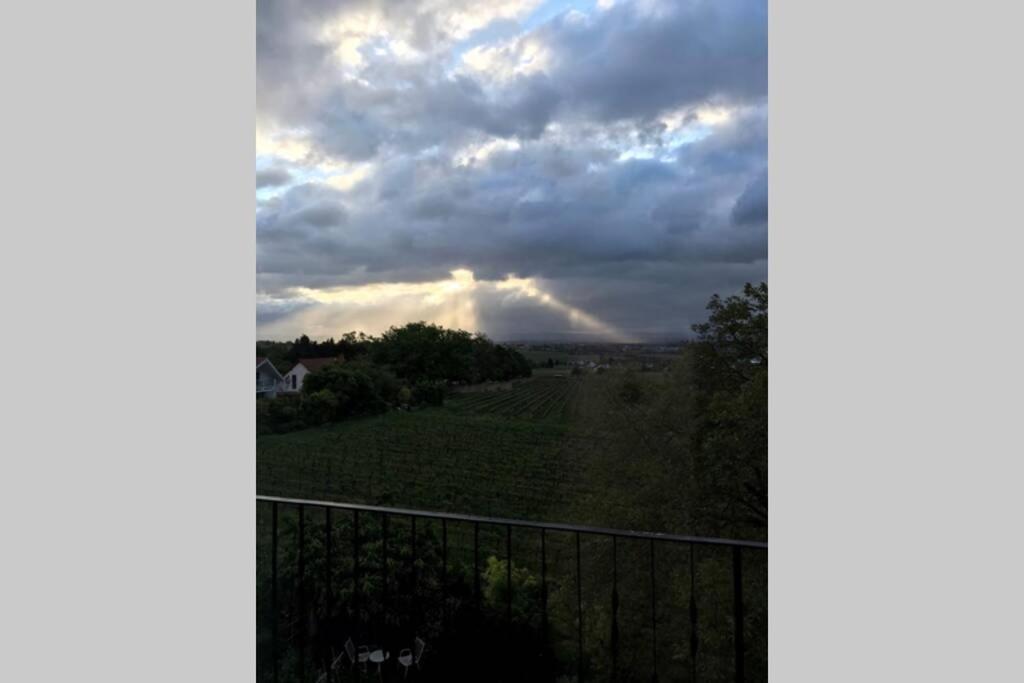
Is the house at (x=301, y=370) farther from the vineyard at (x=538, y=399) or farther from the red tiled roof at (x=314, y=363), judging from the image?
the vineyard at (x=538, y=399)

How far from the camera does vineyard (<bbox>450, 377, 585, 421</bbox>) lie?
8.96 ft

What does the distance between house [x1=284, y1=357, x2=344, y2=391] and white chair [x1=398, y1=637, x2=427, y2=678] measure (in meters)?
1.25

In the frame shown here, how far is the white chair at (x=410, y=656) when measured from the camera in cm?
285

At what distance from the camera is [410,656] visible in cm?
287

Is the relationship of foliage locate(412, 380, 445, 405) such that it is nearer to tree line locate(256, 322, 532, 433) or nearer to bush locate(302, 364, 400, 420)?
tree line locate(256, 322, 532, 433)

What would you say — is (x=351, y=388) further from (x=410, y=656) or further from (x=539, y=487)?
(x=410, y=656)

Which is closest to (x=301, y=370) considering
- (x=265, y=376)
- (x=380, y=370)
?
(x=265, y=376)

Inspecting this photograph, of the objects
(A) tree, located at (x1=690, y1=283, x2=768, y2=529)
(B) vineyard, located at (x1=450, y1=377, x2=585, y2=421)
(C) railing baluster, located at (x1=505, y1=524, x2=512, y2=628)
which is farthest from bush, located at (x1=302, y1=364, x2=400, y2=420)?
(A) tree, located at (x1=690, y1=283, x2=768, y2=529)

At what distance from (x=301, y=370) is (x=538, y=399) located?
3.75 ft

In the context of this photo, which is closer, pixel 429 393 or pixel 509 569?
pixel 509 569

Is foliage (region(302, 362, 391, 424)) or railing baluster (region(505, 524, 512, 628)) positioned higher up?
foliage (region(302, 362, 391, 424))
